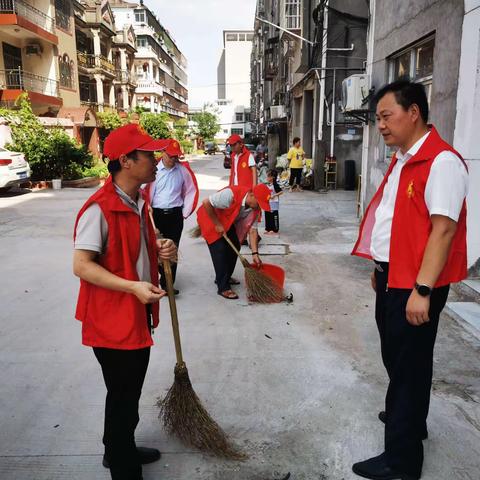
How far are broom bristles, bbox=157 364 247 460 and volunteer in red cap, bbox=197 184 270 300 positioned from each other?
8.09ft

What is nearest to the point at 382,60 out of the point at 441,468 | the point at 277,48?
the point at 441,468

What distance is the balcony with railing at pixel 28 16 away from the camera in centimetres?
1977

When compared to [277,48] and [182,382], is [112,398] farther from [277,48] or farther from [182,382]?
[277,48]

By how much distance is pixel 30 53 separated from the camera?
75.8 ft

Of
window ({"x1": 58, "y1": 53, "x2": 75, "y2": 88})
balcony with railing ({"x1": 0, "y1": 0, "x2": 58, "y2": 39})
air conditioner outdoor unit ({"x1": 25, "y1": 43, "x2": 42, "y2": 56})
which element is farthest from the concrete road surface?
window ({"x1": 58, "y1": 53, "x2": 75, "y2": 88})

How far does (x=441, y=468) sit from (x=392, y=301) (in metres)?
0.98

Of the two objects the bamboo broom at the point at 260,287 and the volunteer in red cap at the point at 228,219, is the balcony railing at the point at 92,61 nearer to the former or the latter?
the volunteer in red cap at the point at 228,219

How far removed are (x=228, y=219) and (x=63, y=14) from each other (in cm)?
2596

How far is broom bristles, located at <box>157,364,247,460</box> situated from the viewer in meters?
2.58

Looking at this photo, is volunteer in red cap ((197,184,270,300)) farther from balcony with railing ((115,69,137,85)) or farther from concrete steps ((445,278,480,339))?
balcony with railing ((115,69,137,85))

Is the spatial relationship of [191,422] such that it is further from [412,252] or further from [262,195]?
[262,195]

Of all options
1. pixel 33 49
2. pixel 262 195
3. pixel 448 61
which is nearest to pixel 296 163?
pixel 448 61

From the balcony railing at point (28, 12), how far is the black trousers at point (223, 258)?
19.8m

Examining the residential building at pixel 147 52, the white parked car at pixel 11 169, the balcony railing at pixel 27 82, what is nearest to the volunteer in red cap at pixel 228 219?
the white parked car at pixel 11 169
